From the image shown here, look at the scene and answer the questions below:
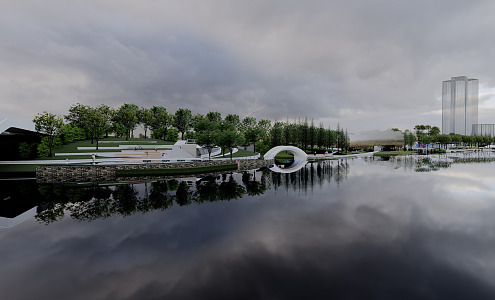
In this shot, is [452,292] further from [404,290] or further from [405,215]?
[405,215]

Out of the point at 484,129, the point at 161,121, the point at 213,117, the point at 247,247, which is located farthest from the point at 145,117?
the point at 484,129

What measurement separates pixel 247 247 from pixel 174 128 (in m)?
73.9

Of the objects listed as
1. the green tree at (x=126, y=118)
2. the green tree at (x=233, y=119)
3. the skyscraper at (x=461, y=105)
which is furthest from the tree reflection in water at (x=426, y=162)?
the skyscraper at (x=461, y=105)

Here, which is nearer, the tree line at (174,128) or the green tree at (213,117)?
the tree line at (174,128)

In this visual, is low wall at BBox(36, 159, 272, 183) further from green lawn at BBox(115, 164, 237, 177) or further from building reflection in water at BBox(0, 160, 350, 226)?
building reflection in water at BBox(0, 160, 350, 226)

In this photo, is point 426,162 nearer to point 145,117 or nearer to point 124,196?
point 124,196

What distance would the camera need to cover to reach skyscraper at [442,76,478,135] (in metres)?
180

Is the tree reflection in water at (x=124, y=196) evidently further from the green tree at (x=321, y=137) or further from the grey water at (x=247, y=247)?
the green tree at (x=321, y=137)

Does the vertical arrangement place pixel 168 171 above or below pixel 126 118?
below

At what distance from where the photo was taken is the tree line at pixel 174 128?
114ft

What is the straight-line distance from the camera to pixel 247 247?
26.1ft

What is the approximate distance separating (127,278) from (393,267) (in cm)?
891

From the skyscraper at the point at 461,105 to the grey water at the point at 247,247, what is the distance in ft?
814

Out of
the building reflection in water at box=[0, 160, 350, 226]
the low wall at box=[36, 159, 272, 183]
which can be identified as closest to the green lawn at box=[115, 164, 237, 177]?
the low wall at box=[36, 159, 272, 183]
